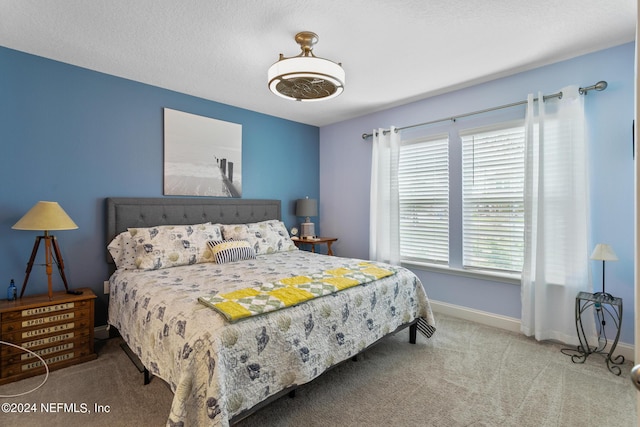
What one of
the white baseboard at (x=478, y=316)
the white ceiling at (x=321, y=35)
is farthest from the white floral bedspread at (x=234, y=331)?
the white ceiling at (x=321, y=35)

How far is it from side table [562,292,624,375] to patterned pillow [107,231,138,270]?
151 inches

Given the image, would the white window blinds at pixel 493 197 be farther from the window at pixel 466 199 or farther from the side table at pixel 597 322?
the side table at pixel 597 322

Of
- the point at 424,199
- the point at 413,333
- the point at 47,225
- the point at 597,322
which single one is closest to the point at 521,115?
the point at 424,199

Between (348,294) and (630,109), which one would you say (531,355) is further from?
(630,109)

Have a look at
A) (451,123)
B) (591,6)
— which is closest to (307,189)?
(451,123)

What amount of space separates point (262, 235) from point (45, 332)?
2.02 metres

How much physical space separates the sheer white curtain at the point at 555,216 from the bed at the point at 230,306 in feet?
3.42

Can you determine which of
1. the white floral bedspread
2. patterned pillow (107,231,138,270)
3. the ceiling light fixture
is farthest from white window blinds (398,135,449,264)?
patterned pillow (107,231,138,270)

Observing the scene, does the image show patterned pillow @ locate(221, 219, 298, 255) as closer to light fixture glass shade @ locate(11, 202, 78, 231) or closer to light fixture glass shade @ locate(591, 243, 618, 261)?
light fixture glass shade @ locate(11, 202, 78, 231)

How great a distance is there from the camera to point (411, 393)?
6.75 feet

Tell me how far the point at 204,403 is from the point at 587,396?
235 centimetres

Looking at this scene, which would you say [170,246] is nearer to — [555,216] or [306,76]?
[306,76]

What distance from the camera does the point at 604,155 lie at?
2580mm

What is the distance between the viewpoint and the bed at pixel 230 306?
1484mm
